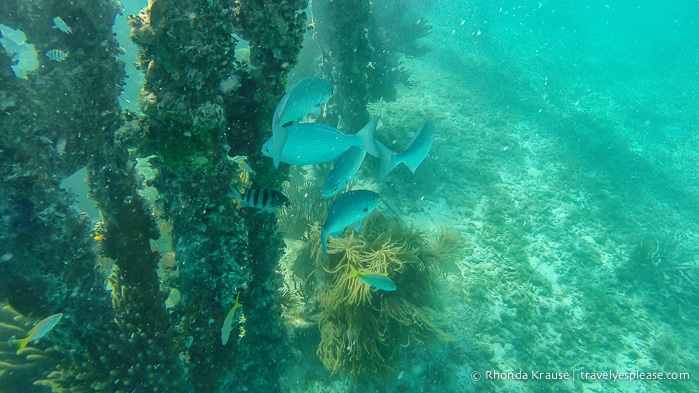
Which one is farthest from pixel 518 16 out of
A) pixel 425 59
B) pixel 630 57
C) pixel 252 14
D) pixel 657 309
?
pixel 252 14

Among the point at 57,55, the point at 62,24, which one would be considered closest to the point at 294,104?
the point at 62,24

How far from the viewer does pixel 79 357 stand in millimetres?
3209

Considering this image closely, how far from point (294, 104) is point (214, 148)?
2.68 feet

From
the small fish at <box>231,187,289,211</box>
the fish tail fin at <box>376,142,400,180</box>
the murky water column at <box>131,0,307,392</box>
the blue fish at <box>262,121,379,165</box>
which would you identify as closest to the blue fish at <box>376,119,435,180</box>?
the fish tail fin at <box>376,142,400,180</box>

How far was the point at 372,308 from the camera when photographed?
4.48 meters

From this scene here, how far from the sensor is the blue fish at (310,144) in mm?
2564

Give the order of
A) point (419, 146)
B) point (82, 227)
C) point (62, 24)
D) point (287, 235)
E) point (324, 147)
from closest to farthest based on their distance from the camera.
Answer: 1. point (324, 147)
2. point (62, 24)
3. point (82, 227)
4. point (419, 146)
5. point (287, 235)

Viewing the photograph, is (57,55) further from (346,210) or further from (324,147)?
(346,210)

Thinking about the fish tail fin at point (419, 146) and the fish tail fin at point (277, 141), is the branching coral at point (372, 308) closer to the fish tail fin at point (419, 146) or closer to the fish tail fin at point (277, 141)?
the fish tail fin at point (419, 146)

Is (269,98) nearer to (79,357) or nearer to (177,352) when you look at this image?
(177,352)

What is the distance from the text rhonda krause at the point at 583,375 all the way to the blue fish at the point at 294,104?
550 cm

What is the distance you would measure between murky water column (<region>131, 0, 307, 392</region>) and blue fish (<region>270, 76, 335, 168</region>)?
1.87 ft

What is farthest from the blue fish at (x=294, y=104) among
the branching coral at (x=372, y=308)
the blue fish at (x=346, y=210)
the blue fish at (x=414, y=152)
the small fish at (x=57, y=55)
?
the small fish at (x=57, y=55)

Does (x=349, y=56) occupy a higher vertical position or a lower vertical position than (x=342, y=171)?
higher
